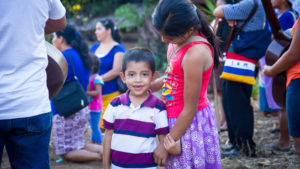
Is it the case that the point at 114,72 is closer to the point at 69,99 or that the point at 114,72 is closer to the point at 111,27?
the point at 111,27

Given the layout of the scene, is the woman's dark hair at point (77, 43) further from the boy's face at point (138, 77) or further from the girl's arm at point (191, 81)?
the girl's arm at point (191, 81)

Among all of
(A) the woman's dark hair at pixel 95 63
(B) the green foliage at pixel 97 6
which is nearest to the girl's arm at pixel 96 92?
(A) the woman's dark hair at pixel 95 63

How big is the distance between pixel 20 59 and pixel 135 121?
2.48 ft

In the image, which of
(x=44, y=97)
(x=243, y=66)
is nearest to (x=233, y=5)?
(x=243, y=66)

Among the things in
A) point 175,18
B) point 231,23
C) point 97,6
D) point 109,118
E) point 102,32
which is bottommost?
point 109,118

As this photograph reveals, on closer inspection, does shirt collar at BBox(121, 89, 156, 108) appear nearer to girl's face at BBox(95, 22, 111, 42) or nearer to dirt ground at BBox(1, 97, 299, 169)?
dirt ground at BBox(1, 97, 299, 169)

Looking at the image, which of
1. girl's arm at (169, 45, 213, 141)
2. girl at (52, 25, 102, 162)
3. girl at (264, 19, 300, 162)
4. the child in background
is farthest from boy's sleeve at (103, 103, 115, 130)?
the child in background

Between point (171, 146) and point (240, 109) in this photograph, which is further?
point (240, 109)

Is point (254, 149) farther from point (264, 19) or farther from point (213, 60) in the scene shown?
point (213, 60)

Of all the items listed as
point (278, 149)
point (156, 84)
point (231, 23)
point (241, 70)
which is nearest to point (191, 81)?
point (156, 84)

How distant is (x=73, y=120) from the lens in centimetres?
363

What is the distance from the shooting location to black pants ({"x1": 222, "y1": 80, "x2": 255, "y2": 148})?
3.48m

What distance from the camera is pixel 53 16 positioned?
6.52ft

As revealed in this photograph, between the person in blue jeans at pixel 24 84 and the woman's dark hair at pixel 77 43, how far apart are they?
187 centimetres
